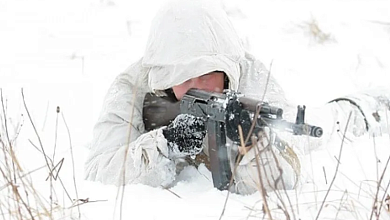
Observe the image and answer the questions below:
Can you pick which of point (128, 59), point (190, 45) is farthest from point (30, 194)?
point (128, 59)

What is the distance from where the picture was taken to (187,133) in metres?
2.18

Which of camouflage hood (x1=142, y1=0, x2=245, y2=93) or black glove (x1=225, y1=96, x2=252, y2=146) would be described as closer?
black glove (x1=225, y1=96, x2=252, y2=146)

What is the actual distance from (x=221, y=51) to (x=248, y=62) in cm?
28

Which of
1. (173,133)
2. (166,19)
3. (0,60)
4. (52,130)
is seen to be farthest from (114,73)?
(173,133)

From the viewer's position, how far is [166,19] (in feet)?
8.46

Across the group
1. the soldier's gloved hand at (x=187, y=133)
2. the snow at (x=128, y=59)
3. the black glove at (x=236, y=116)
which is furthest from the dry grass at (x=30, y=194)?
the black glove at (x=236, y=116)

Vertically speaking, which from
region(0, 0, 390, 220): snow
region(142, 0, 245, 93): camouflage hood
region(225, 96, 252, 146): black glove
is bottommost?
region(0, 0, 390, 220): snow

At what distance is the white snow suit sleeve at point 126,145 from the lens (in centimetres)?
234

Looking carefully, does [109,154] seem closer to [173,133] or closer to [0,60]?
[173,133]

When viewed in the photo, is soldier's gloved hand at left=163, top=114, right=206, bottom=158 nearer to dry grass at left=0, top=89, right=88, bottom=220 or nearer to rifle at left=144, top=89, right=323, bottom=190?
rifle at left=144, top=89, right=323, bottom=190

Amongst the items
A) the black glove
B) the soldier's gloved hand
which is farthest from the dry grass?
the black glove

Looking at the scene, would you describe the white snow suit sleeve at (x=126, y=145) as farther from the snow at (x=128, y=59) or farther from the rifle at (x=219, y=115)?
the rifle at (x=219, y=115)

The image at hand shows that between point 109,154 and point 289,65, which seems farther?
point 289,65

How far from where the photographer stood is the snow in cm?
273
